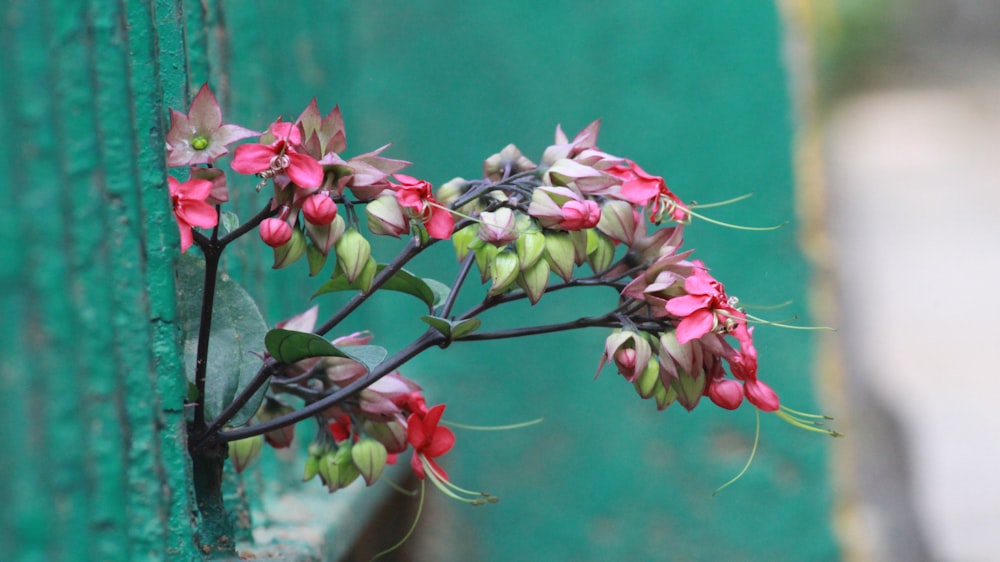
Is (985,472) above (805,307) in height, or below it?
below

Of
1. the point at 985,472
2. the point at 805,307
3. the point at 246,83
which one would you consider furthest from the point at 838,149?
the point at 246,83

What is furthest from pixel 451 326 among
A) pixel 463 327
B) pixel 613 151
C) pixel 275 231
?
pixel 613 151

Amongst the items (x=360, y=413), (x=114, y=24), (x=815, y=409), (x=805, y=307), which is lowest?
(x=815, y=409)

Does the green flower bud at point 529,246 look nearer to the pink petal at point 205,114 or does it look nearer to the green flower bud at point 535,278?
the green flower bud at point 535,278

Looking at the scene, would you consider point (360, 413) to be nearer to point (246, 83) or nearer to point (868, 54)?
point (246, 83)

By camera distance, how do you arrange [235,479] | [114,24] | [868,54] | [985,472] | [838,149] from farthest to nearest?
[868,54] < [838,149] < [985,472] < [235,479] < [114,24]

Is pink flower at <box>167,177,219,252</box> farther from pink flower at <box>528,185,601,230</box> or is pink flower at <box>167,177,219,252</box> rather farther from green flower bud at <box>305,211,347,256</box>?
pink flower at <box>528,185,601,230</box>

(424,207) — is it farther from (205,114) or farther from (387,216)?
(205,114)
